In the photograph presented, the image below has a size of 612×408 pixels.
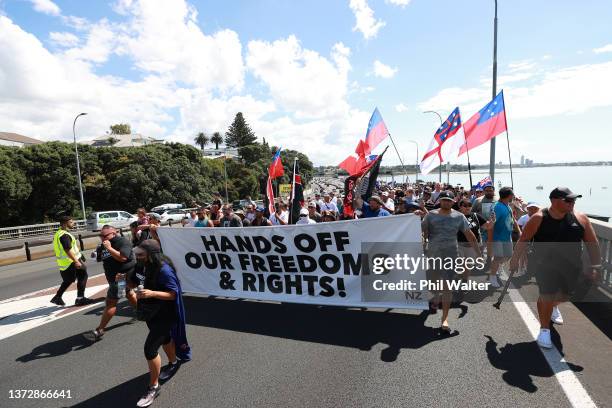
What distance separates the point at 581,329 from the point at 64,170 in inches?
1559

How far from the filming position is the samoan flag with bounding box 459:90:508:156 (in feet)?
32.7

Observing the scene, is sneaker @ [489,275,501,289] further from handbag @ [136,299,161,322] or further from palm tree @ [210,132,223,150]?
palm tree @ [210,132,223,150]

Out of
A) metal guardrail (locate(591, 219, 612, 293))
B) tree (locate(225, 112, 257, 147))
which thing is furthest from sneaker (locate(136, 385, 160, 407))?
tree (locate(225, 112, 257, 147))

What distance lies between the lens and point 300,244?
558cm

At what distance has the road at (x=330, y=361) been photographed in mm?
3359

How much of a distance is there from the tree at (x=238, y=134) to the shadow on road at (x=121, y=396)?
350 feet

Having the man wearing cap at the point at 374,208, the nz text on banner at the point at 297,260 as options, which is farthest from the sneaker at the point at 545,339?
the man wearing cap at the point at 374,208

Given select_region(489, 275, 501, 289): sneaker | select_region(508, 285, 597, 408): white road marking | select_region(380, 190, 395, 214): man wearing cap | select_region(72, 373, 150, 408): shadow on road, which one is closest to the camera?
select_region(508, 285, 597, 408): white road marking

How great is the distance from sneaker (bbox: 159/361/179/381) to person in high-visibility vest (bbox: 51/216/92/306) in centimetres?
330

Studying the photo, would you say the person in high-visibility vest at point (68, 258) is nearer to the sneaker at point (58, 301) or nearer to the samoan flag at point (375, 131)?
the sneaker at point (58, 301)

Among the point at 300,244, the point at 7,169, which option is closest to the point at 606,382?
the point at 300,244

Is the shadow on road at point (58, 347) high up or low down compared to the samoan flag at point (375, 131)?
down

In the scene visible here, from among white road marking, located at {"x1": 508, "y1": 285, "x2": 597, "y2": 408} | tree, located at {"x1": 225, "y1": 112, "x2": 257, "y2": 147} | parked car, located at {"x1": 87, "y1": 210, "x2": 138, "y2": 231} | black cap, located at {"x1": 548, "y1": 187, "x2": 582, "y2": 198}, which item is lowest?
white road marking, located at {"x1": 508, "y1": 285, "x2": 597, "y2": 408}

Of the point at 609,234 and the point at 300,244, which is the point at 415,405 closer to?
the point at 300,244
